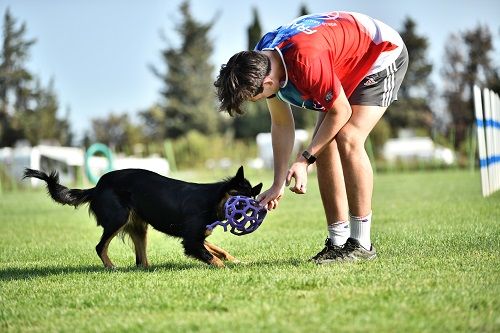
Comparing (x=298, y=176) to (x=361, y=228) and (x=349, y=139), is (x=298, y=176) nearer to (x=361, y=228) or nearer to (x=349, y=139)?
(x=349, y=139)

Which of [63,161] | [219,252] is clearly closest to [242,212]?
[219,252]

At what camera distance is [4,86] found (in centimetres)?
4544

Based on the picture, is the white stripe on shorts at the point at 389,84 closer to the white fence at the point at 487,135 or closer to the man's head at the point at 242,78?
the man's head at the point at 242,78

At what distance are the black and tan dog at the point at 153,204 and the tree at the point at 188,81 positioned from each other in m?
47.4

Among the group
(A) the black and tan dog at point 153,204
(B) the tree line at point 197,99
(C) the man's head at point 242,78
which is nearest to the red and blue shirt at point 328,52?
(C) the man's head at point 242,78

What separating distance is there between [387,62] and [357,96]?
314 millimetres

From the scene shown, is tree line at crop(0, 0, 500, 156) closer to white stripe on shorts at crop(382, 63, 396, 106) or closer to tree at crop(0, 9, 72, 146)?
tree at crop(0, 9, 72, 146)

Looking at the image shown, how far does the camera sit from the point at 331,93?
13.8 feet

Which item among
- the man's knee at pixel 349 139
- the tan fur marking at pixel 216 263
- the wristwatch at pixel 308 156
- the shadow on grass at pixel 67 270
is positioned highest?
the man's knee at pixel 349 139

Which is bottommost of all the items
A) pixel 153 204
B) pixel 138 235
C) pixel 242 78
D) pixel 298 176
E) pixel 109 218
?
pixel 138 235

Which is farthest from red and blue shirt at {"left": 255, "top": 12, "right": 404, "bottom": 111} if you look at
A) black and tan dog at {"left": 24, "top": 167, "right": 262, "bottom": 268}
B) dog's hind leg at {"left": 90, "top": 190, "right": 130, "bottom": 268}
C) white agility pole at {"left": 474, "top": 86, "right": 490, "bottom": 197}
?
white agility pole at {"left": 474, "top": 86, "right": 490, "bottom": 197}

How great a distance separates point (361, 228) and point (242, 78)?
1.50m

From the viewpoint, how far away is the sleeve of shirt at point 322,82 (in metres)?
4.12

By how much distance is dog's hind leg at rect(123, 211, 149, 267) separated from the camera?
18.2 feet
